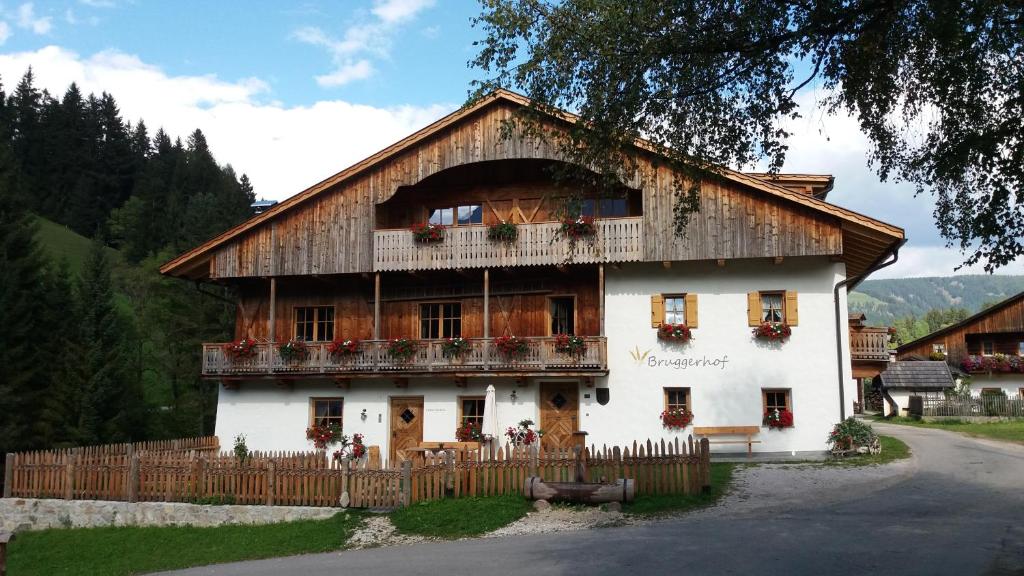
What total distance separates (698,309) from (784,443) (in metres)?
4.16

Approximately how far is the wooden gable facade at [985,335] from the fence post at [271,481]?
1689 inches

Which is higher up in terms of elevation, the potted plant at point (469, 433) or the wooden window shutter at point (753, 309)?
the wooden window shutter at point (753, 309)

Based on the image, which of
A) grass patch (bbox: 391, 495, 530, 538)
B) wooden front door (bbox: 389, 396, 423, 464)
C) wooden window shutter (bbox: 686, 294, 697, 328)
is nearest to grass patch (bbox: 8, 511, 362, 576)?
grass patch (bbox: 391, 495, 530, 538)

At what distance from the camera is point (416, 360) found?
23.2 meters

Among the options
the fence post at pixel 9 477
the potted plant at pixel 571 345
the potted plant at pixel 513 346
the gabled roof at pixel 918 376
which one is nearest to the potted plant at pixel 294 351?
the potted plant at pixel 513 346

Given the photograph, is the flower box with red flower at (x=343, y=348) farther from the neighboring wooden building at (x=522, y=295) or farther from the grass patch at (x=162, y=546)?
the grass patch at (x=162, y=546)

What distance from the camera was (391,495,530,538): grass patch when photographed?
13789mm

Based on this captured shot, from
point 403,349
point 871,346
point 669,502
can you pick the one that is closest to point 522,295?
point 403,349

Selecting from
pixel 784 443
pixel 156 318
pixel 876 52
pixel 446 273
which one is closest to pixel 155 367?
pixel 156 318

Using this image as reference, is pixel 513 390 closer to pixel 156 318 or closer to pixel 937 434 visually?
pixel 937 434

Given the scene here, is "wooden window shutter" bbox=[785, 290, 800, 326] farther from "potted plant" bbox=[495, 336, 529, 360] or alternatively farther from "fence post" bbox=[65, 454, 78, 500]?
"fence post" bbox=[65, 454, 78, 500]

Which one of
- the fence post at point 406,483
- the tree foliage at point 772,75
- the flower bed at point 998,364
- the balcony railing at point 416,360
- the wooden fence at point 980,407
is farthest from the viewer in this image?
the flower bed at point 998,364

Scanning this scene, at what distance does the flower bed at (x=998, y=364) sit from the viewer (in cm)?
4453

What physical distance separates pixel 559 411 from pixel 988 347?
1455 inches
